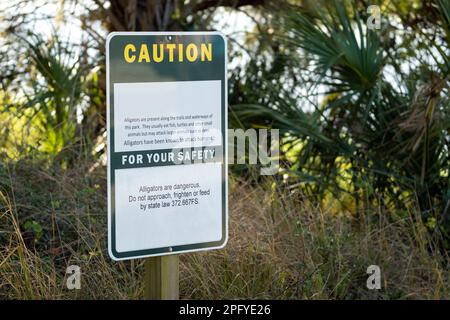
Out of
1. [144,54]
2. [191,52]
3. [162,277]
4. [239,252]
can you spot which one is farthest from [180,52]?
[239,252]

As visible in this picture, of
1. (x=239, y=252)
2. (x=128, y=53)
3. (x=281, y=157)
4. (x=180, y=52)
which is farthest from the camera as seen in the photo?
(x=281, y=157)

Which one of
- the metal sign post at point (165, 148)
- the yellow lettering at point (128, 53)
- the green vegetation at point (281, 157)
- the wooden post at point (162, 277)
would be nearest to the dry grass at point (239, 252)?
the green vegetation at point (281, 157)

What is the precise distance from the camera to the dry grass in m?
4.43

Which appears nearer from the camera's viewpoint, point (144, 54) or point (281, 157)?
point (144, 54)

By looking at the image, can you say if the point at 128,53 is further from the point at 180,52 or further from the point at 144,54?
the point at 180,52

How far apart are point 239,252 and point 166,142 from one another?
5.19ft

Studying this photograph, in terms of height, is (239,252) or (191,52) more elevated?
(191,52)

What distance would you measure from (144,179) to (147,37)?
0.55 meters

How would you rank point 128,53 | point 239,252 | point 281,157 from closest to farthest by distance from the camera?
point 128,53, point 239,252, point 281,157

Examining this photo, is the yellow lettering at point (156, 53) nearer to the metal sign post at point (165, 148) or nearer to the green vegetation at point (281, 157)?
the metal sign post at point (165, 148)

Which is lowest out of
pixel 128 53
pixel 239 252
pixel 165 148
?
pixel 239 252

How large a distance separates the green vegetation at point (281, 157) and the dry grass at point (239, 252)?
0.01 meters

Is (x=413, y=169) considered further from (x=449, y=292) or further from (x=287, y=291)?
(x=287, y=291)

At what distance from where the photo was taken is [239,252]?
4680 millimetres
